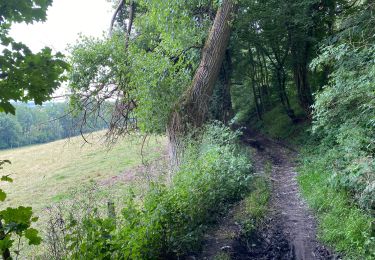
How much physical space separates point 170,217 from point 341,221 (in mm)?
3049

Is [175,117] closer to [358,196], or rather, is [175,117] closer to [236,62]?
[358,196]

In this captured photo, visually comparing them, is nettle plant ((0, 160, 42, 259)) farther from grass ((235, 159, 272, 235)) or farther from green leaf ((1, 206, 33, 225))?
grass ((235, 159, 272, 235))

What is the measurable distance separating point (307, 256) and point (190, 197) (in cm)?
214

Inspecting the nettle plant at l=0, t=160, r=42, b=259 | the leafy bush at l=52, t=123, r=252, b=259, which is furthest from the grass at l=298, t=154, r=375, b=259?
the nettle plant at l=0, t=160, r=42, b=259

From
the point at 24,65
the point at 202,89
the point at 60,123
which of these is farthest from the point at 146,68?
the point at 24,65

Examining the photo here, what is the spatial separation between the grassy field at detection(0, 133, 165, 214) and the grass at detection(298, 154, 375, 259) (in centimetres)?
745

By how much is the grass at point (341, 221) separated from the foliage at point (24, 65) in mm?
4498

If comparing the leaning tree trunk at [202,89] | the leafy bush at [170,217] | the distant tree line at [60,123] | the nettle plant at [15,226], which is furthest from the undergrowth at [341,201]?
the distant tree line at [60,123]

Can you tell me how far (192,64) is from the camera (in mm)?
12820

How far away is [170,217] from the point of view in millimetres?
5133

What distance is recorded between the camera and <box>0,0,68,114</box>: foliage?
1.96 m

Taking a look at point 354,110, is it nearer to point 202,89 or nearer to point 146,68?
point 202,89

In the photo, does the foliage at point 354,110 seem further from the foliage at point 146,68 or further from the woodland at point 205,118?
the foliage at point 146,68

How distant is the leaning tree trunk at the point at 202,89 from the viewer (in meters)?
10.5
